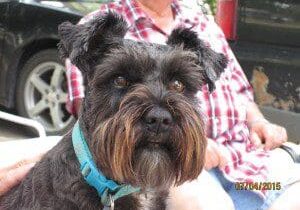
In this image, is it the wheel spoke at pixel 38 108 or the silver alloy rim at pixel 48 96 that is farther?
the wheel spoke at pixel 38 108

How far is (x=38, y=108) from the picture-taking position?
689cm

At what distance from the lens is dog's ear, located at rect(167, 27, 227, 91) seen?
3080 millimetres

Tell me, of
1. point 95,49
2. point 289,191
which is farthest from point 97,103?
point 289,191

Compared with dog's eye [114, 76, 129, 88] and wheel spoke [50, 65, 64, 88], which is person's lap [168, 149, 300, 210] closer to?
dog's eye [114, 76, 129, 88]

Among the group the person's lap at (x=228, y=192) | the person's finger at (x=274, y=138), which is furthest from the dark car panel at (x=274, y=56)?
the person's lap at (x=228, y=192)

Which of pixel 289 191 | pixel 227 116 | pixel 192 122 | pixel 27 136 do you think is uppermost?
pixel 192 122

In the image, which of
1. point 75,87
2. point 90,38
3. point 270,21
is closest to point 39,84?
point 270,21

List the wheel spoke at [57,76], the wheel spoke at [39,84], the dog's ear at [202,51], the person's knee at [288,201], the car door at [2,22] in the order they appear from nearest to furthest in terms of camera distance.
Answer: the dog's ear at [202,51]
the person's knee at [288,201]
the wheel spoke at [57,76]
the wheel spoke at [39,84]
the car door at [2,22]

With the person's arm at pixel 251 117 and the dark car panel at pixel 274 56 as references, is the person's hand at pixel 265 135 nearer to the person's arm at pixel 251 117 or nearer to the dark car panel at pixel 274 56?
the person's arm at pixel 251 117

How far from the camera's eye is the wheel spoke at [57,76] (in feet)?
21.8

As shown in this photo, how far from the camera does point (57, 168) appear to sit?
288 centimetres

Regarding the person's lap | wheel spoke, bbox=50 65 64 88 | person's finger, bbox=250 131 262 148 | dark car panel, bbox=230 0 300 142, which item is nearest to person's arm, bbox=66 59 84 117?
the person's lap

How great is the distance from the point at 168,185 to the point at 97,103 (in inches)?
17.5

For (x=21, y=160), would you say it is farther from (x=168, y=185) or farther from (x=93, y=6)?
(x=93, y=6)
